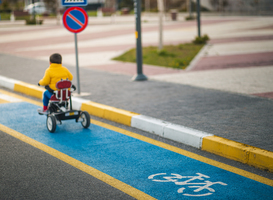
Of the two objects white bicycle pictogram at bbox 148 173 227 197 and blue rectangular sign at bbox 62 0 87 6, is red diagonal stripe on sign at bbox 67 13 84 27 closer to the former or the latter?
blue rectangular sign at bbox 62 0 87 6

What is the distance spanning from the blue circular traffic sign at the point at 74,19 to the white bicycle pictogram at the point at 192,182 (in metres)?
4.79

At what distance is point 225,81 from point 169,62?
405 centimetres

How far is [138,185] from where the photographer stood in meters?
4.16

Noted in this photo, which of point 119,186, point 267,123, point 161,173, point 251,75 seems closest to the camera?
point 119,186

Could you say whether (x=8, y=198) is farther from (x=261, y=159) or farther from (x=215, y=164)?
(x=261, y=159)

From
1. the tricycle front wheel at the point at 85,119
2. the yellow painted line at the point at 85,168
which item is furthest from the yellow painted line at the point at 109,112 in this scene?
the yellow painted line at the point at 85,168

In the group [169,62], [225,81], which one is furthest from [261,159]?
[169,62]

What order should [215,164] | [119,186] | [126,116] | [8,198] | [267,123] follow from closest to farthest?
1. [8,198]
2. [119,186]
3. [215,164]
4. [267,123]
5. [126,116]

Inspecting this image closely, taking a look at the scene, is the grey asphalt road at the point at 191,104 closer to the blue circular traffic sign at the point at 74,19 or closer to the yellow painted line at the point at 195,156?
the yellow painted line at the point at 195,156

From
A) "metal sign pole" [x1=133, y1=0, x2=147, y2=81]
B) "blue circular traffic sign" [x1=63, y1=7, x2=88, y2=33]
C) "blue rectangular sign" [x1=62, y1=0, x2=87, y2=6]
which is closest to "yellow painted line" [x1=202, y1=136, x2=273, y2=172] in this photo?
"blue circular traffic sign" [x1=63, y1=7, x2=88, y2=33]

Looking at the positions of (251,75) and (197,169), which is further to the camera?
(251,75)

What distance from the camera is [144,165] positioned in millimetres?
4742

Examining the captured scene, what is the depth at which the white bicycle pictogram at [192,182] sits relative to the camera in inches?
157

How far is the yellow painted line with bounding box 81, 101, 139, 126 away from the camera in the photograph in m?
6.74
